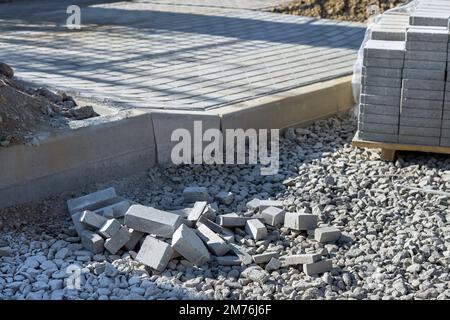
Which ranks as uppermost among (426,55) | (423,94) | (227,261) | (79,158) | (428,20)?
(428,20)

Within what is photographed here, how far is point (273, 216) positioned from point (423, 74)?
1.95 metres

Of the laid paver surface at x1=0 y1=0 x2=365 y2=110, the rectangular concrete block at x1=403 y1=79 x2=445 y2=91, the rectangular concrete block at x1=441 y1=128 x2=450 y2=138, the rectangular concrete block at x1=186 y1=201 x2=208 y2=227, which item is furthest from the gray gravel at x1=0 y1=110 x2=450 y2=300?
the laid paver surface at x1=0 y1=0 x2=365 y2=110

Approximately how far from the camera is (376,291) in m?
5.38

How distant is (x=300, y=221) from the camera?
6055 millimetres

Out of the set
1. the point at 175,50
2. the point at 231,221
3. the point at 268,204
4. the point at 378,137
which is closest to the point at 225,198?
the point at 268,204

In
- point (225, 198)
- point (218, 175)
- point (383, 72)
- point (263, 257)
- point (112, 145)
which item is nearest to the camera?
point (263, 257)

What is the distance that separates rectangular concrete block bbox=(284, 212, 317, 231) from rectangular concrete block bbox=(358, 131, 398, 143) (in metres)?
1.55

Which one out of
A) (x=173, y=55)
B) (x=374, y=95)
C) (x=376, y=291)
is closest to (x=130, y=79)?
(x=173, y=55)

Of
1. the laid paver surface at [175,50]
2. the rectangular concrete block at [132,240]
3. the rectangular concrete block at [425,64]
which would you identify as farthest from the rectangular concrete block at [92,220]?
the rectangular concrete block at [425,64]

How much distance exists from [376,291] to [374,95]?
242 centimetres

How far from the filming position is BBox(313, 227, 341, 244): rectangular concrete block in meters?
5.97

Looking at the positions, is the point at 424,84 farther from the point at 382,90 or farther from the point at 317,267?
the point at 317,267

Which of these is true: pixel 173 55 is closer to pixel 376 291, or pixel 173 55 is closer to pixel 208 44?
pixel 208 44

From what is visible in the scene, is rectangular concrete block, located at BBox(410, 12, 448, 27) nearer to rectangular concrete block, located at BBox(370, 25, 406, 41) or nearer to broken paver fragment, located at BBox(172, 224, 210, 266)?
rectangular concrete block, located at BBox(370, 25, 406, 41)
